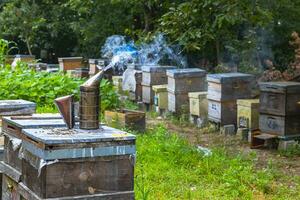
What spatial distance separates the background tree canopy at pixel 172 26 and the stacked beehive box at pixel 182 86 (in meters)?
0.49

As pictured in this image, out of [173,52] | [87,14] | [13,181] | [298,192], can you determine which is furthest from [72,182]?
[87,14]

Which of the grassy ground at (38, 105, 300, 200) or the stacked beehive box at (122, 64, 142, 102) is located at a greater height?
the stacked beehive box at (122, 64, 142, 102)

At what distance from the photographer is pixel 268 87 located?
8078mm

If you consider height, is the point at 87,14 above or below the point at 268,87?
above

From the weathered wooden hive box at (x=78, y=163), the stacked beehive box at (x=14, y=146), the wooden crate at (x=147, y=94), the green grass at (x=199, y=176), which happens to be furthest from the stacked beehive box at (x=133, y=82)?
the weathered wooden hive box at (x=78, y=163)

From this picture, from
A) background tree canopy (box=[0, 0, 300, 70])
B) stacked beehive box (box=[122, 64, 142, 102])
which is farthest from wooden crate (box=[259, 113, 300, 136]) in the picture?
stacked beehive box (box=[122, 64, 142, 102])

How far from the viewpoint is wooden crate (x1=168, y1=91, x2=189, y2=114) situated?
10.4m

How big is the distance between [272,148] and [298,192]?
2327 mm

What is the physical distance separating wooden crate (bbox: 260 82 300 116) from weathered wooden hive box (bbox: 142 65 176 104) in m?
3.40

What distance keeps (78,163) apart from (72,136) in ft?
0.51

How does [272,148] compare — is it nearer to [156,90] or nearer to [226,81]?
[226,81]

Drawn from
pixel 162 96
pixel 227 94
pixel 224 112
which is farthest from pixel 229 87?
pixel 162 96

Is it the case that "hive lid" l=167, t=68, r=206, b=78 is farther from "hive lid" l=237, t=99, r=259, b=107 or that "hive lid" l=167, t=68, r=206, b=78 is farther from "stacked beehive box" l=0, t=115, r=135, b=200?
"stacked beehive box" l=0, t=115, r=135, b=200

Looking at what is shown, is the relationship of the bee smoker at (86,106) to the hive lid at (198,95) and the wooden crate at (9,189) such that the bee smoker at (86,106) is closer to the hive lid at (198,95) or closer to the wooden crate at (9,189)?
the wooden crate at (9,189)
